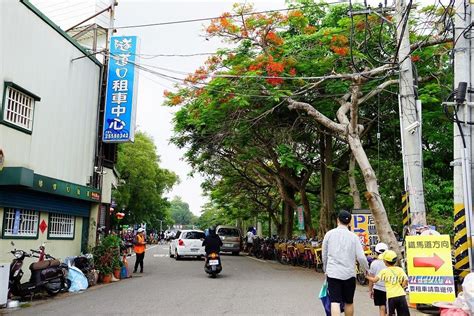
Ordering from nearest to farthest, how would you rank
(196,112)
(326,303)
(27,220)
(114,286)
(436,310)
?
(326,303), (436,310), (27,220), (114,286), (196,112)

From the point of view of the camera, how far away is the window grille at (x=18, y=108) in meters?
10.2

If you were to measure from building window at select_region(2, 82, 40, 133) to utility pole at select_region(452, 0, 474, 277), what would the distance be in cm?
891

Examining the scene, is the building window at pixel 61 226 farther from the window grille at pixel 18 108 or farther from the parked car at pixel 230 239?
the parked car at pixel 230 239

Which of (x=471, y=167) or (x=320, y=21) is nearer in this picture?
(x=471, y=167)

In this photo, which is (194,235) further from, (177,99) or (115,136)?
(115,136)

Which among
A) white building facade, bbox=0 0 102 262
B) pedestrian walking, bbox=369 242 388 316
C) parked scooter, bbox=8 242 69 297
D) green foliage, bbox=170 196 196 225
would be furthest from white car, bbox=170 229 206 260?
green foliage, bbox=170 196 196 225

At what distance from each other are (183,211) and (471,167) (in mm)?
150969

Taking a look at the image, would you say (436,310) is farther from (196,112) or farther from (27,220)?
(196,112)

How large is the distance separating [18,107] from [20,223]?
268cm

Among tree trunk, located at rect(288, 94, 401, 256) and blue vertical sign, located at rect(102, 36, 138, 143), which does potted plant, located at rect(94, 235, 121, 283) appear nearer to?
blue vertical sign, located at rect(102, 36, 138, 143)

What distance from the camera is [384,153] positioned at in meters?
20.2

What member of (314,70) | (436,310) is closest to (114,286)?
(436,310)

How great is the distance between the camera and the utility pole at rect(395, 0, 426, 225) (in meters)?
9.99

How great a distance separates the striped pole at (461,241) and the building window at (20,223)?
909 centimetres
